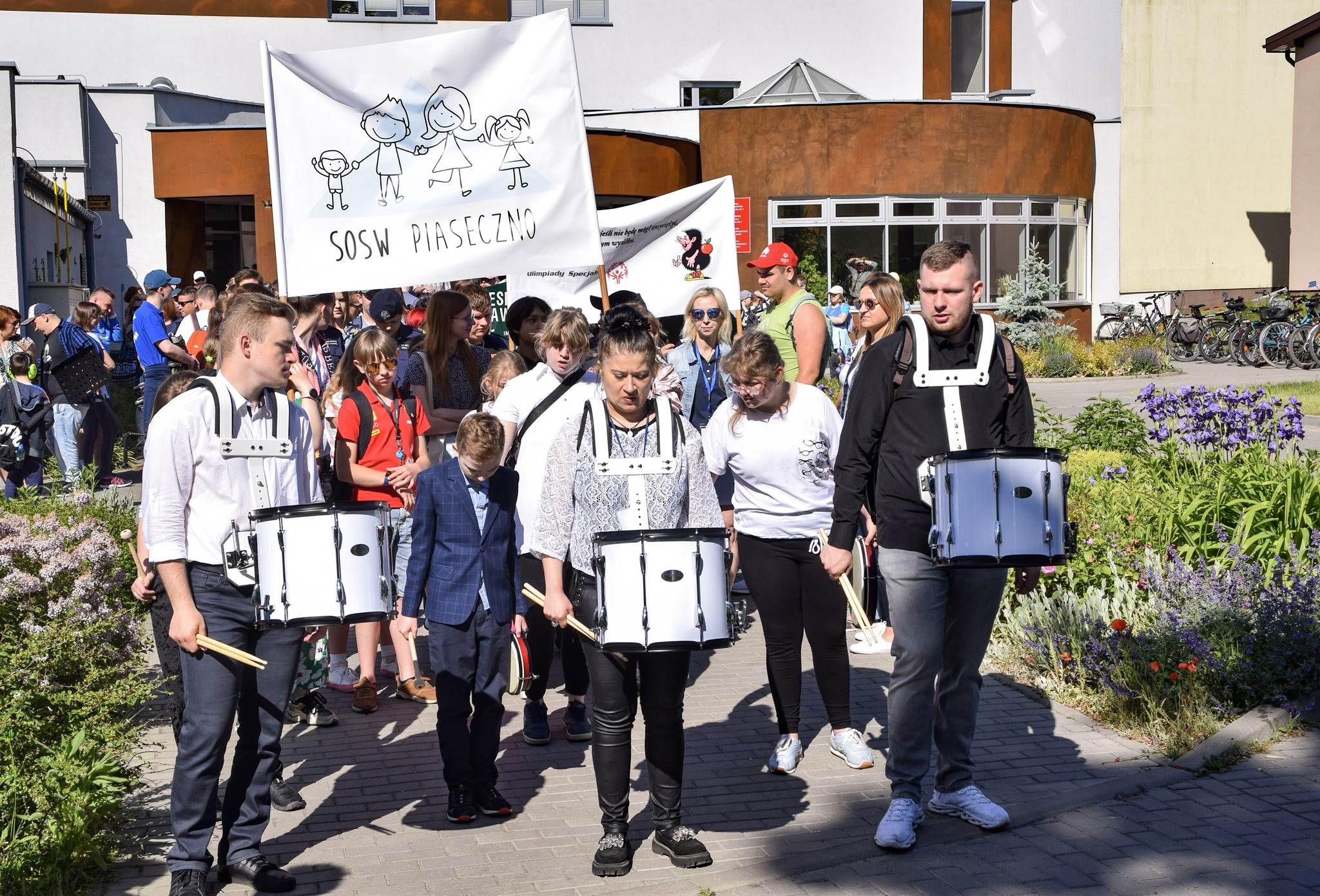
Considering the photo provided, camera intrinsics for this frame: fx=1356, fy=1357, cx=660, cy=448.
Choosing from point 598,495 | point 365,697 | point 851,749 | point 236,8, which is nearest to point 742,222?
point 236,8

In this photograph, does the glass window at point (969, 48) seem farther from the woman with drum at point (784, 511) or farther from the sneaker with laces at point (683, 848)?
the sneaker with laces at point (683, 848)

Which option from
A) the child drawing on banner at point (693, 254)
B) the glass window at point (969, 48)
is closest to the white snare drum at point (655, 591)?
the child drawing on banner at point (693, 254)

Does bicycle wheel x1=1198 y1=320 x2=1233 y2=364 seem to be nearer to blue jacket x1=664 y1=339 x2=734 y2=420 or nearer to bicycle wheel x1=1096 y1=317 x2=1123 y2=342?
bicycle wheel x1=1096 y1=317 x2=1123 y2=342

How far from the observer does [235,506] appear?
15.2 feet

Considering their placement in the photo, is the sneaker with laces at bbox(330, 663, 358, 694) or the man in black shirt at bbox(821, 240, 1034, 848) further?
the sneaker with laces at bbox(330, 663, 358, 694)

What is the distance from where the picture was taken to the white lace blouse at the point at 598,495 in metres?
4.96

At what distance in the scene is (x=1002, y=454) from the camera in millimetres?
4770

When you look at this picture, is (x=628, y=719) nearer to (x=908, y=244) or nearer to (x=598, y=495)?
(x=598, y=495)

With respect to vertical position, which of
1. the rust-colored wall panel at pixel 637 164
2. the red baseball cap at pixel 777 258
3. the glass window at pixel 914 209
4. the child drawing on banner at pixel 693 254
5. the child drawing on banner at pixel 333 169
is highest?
the rust-colored wall panel at pixel 637 164

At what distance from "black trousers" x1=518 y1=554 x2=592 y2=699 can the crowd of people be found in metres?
0.01

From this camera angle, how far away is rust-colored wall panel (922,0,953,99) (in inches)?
1356

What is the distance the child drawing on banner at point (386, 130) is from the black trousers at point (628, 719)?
330 cm

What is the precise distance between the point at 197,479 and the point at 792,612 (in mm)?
2693

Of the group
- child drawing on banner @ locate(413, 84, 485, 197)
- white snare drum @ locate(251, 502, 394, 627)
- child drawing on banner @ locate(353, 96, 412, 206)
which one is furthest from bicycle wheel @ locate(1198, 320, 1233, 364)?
white snare drum @ locate(251, 502, 394, 627)
